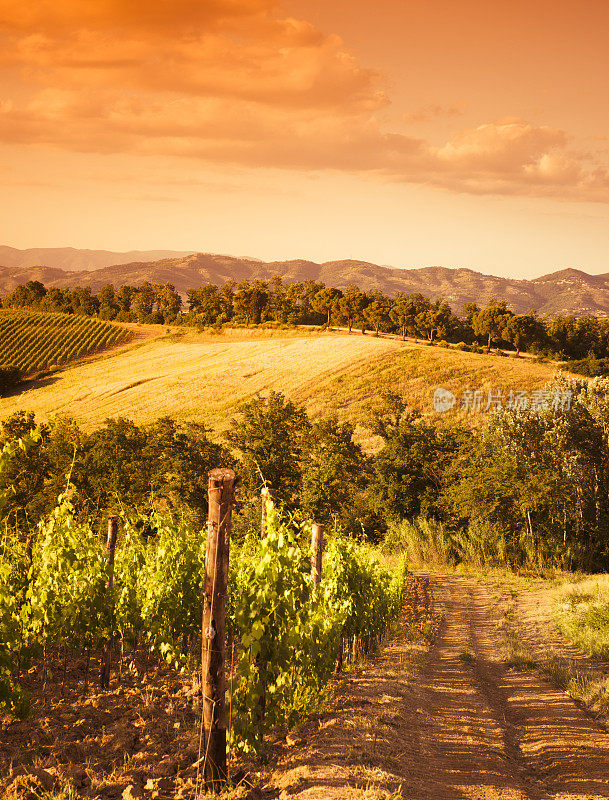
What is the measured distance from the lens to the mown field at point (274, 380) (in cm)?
6066

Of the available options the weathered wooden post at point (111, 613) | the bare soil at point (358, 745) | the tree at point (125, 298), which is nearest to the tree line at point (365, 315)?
the tree at point (125, 298)

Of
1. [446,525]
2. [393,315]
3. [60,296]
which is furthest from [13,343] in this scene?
[446,525]

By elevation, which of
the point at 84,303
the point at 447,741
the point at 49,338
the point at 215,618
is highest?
the point at 84,303

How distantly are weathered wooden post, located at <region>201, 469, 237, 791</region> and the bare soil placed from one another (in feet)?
1.59

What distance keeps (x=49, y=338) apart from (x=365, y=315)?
2148 inches

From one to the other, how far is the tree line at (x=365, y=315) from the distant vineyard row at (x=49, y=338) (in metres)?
14.8

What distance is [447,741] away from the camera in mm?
7746

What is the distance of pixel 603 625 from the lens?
46.8 feet

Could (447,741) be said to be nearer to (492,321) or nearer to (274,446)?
(274,446)

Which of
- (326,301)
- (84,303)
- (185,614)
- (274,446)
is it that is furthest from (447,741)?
(84,303)

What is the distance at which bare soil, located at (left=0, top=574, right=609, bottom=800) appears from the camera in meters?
6.04

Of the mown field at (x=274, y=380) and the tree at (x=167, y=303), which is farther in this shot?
the tree at (x=167, y=303)

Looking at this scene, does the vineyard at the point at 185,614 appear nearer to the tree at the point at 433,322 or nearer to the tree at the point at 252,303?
the tree at the point at 433,322

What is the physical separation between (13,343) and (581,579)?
96.0 meters
